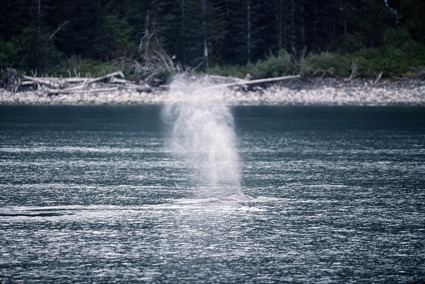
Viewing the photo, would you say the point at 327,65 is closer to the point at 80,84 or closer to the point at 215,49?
the point at 215,49

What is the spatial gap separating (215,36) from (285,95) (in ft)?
45.4

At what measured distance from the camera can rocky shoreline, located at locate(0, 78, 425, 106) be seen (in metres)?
101

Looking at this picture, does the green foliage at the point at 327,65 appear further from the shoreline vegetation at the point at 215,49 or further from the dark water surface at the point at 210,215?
the dark water surface at the point at 210,215

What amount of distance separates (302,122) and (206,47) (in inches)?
1486

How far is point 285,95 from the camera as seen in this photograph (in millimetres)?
103500

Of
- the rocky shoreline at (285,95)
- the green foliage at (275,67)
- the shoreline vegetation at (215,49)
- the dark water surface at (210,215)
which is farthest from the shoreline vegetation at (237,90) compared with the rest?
the dark water surface at (210,215)

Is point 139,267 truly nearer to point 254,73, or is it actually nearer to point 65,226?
point 65,226

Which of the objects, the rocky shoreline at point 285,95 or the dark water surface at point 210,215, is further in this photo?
the rocky shoreline at point 285,95

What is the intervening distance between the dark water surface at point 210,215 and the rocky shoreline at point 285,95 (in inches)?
1611

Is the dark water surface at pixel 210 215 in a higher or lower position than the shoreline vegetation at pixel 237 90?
higher

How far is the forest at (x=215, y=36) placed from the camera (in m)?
106

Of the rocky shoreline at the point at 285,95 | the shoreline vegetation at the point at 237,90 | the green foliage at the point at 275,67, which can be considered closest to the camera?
the rocky shoreline at the point at 285,95

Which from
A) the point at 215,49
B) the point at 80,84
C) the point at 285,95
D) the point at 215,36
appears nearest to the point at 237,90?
the point at 285,95

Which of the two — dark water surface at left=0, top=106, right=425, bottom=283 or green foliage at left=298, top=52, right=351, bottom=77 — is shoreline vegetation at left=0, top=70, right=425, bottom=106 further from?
dark water surface at left=0, top=106, right=425, bottom=283
